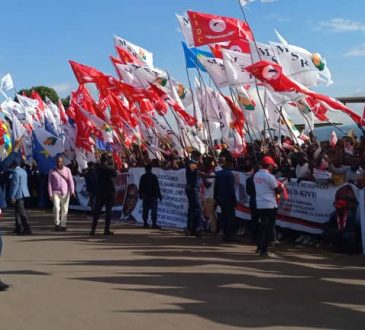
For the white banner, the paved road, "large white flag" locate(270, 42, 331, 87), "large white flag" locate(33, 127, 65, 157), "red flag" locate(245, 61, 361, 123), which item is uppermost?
"large white flag" locate(270, 42, 331, 87)

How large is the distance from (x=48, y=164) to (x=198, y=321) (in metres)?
15.7

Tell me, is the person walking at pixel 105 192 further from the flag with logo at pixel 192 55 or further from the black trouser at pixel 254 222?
the flag with logo at pixel 192 55

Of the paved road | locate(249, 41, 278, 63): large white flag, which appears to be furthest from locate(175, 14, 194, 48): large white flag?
the paved road

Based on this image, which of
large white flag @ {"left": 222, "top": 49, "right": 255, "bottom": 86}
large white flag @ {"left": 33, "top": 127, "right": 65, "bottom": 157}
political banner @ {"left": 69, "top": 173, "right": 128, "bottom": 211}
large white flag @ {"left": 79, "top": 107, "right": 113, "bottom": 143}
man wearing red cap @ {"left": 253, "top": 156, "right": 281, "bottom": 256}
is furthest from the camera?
large white flag @ {"left": 33, "top": 127, "right": 65, "bottom": 157}

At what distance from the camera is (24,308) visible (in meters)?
6.45

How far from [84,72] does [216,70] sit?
5.19m

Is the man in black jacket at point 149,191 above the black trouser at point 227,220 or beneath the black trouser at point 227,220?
above

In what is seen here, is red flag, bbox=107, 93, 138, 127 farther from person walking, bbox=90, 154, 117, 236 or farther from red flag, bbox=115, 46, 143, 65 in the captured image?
person walking, bbox=90, 154, 117, 236

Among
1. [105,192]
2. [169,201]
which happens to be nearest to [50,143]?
[169,201]

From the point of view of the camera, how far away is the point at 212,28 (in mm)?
13586

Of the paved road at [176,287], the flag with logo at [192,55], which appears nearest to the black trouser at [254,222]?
the paved road at [176,287]

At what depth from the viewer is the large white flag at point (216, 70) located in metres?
14.0

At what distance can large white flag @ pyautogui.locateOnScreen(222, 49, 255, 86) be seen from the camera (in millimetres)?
13383

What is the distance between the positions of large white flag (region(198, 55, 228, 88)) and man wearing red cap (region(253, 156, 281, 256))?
459cm
